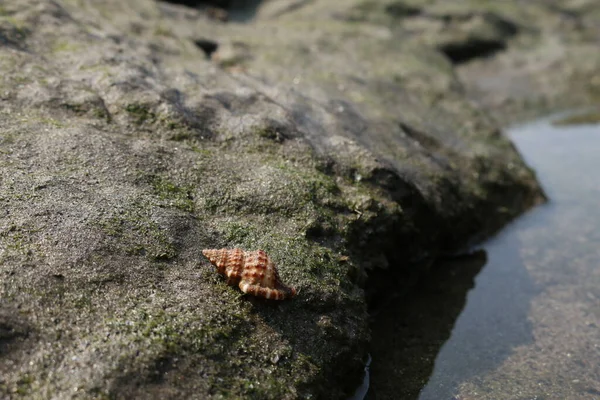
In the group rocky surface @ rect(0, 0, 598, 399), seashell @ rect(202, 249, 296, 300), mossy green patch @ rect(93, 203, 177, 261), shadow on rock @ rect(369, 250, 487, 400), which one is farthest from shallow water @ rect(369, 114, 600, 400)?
mossy green patch @ rect(93, 203, 177, 261)

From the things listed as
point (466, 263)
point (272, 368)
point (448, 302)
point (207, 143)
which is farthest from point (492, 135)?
point (272, 368)

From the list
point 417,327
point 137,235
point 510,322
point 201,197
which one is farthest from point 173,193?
point 510,322

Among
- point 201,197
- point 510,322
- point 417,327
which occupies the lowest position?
point 417,327

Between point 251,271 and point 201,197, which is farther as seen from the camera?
point 201,197

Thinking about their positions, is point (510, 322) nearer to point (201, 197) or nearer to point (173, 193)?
point (201, 197)

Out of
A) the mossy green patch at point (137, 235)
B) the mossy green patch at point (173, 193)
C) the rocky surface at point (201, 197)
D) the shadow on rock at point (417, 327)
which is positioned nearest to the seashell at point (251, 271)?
the rocky surface at point (201, 197)

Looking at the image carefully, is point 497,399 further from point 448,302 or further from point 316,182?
point 316,182

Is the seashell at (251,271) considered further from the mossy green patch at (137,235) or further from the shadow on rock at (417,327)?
the shadow on rock at (417,327)
